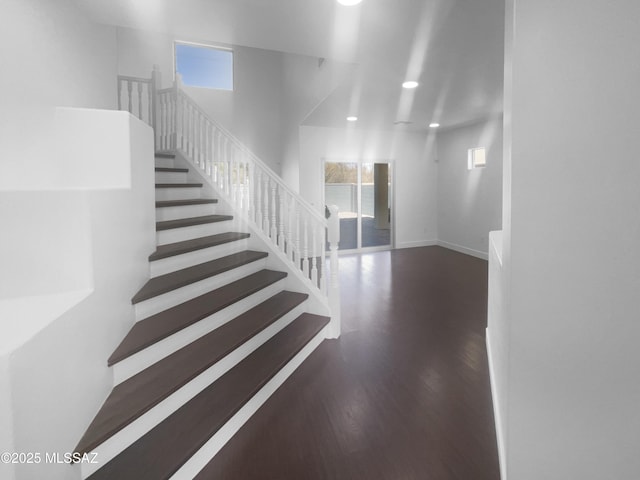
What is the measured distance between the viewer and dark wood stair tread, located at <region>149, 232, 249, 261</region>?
2643 mm

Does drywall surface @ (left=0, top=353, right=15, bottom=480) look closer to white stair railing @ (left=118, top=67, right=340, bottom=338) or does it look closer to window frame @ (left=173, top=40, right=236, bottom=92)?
white stair railing @ (left=118, top=67, right=340, bottom=338)

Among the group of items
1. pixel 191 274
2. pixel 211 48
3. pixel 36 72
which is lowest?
pixel 191 274

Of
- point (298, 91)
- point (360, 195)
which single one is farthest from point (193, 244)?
point (360, 195)

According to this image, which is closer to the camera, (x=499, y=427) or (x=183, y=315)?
(x=499, y=427)

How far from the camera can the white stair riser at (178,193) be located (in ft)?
11.5

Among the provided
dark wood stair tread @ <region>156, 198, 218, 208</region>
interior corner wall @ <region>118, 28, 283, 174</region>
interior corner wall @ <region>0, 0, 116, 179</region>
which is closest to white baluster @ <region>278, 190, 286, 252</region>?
dark wood stair tread @ <region>156, 198, 218, 208</region>

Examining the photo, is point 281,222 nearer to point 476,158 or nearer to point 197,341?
point 197,341

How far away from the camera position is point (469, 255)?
278 inches

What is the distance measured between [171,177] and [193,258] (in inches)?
57.2

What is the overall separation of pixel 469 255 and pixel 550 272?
6260 mm

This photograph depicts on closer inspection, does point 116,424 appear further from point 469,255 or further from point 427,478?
point 469,255

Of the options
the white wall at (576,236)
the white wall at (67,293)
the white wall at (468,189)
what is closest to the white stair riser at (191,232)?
the white wall at (67,293)

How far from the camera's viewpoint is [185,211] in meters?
3.46

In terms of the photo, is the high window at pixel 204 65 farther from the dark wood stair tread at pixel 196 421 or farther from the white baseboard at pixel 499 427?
the white baseboard at pixel 499 427
